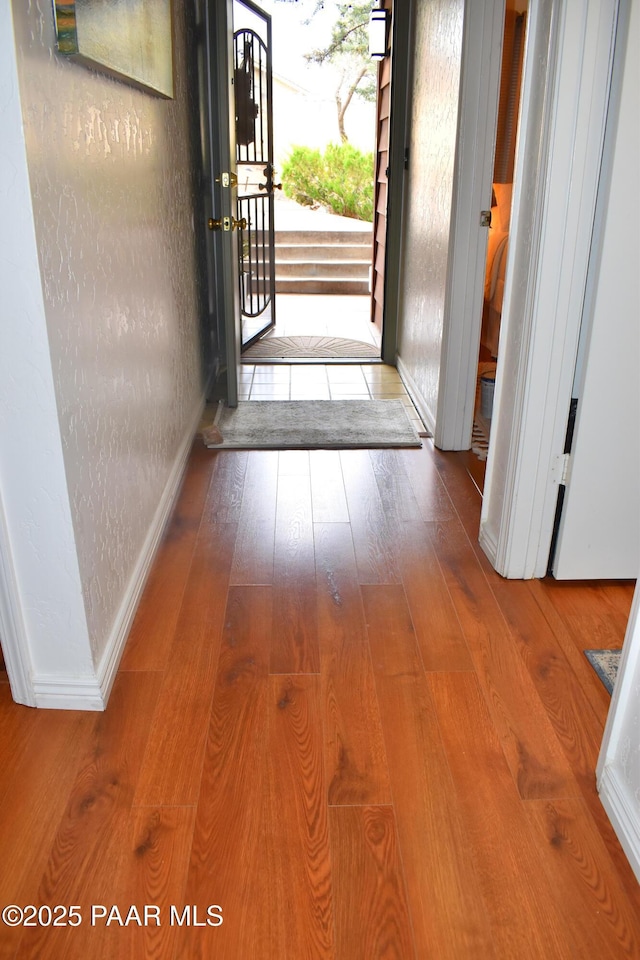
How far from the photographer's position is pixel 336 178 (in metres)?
9.38

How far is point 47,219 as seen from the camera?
4.65ft

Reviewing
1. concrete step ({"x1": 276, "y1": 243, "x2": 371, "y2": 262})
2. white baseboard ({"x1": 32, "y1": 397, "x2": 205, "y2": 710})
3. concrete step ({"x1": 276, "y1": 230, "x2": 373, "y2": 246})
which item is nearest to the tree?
concrete step ({"x1": 276, "y1": 230, "x2": 373, "y2": 246})

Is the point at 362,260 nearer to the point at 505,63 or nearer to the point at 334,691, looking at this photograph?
the point at 505,63

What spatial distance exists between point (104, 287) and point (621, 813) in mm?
1582

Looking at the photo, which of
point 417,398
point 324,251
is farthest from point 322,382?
point 324,251

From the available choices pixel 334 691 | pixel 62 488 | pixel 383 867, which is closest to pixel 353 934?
pixel 383 867

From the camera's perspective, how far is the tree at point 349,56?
898cm

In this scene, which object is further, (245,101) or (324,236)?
(324,236)

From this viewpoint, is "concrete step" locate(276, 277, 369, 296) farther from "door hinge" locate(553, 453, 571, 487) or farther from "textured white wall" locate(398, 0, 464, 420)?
"door hinge" locate(553, 453, 571, 487)

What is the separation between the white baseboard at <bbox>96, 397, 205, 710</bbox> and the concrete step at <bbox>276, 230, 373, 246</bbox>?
15.7 feet

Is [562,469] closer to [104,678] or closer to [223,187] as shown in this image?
[104,678]

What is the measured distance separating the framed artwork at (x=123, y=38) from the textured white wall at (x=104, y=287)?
0.11 ft

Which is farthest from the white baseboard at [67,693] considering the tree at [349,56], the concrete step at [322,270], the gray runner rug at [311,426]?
the tree at [349,56]

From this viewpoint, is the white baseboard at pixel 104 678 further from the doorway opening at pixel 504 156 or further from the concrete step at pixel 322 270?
the concrete step at pixel 322 270
